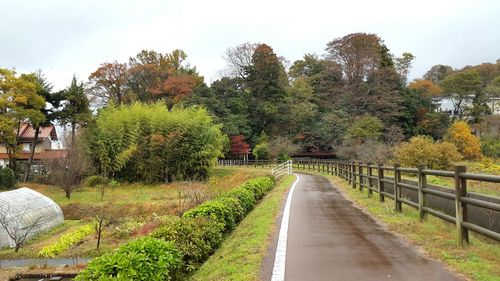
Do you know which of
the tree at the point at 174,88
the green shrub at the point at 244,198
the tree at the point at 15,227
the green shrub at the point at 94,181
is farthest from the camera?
the tree at the point at 174,88

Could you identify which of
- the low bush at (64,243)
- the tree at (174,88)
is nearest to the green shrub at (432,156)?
the low bush at (64,243)

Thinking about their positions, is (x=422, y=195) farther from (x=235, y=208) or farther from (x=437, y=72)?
(x=437, y=72)

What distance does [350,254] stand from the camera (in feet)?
20.7

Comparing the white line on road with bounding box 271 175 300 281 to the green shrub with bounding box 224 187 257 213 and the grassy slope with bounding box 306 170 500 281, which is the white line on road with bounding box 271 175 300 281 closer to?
the grassy slope with bounding box 306 170 500 281

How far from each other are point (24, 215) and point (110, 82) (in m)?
47.0

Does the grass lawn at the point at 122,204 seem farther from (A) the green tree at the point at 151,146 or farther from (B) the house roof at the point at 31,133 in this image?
(B) the house roof at the point at 31,133

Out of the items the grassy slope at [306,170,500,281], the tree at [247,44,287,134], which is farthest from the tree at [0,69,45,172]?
the grassy slope at [306,170,500,281]

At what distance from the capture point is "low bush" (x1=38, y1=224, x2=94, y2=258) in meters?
17.3

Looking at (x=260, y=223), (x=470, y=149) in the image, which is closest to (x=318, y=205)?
(x=260, y=223)

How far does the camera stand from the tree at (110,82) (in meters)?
64.3

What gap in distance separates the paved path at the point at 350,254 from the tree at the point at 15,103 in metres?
36.7

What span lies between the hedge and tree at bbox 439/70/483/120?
64.8 m

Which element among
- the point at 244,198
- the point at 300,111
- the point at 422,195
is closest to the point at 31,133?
the point at 300,111

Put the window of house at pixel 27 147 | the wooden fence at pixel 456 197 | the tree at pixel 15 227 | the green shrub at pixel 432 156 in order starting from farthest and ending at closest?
the window of house at pixel 27 147 < the green shrub at pixel 432 156 < the tree at pixel 15 227 < the wooden fence at pixel 456 197
